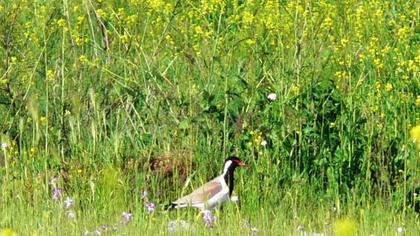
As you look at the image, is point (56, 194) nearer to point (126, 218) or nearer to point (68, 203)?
point (68, 203)

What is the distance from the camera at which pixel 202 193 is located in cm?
574

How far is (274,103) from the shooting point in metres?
6.43

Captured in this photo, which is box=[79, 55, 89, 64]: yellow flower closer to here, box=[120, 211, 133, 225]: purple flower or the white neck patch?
the white neck patch

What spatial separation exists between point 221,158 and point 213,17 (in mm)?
2488

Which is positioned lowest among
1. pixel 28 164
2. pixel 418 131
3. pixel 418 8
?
pixel 28 164

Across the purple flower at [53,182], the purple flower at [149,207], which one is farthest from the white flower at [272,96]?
the purple flower at [53,182]

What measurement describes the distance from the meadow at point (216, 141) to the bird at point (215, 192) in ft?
0.21

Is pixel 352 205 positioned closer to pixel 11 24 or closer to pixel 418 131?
pixel 11 24

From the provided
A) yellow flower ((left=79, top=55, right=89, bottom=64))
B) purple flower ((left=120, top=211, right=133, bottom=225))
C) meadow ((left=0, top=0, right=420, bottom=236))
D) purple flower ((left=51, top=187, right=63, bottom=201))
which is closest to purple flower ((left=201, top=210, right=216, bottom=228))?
meadow ((left=0, top=0, right=420, bottom=236))

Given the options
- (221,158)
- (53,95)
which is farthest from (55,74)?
(221,158)

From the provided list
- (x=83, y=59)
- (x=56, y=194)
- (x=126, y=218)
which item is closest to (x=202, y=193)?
(x=126, y=218)

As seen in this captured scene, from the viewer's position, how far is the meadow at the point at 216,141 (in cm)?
553

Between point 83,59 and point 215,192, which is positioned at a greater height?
point 83,59

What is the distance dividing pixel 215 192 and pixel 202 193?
0.12 meters
